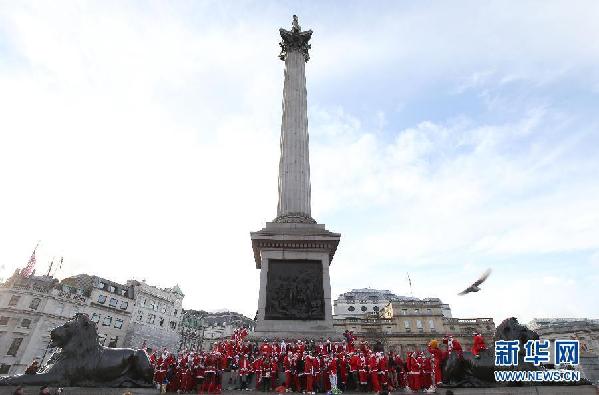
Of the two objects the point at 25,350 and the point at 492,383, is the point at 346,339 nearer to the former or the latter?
the point at 492,383

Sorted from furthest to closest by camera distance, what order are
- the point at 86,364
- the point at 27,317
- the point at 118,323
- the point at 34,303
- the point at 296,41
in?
the point at 118,323 < the point at 34,303 < the point at 27,317 < the point at 296,41 < the point at 86,364

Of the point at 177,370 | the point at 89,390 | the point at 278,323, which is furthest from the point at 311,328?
the point at 89,390

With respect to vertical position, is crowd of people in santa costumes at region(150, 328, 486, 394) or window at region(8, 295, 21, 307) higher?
window at region(8, 295, 21, 307)

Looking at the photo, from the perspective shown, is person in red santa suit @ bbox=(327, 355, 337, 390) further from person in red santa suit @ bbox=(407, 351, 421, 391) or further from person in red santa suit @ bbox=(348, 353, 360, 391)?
person in red santa suit @ bbox=(407, 351, 421, 391)

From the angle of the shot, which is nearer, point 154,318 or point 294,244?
point 294,244

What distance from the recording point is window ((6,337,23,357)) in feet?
144

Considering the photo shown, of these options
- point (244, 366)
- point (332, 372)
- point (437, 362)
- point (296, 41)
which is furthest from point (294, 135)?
point (437, 362)

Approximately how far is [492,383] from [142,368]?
32.4ft

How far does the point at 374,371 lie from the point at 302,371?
2.53 m

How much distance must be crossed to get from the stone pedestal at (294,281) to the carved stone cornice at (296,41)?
1590 centimetres

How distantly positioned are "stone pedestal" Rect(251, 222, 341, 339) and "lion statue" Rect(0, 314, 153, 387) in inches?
264

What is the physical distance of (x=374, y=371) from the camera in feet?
42.3

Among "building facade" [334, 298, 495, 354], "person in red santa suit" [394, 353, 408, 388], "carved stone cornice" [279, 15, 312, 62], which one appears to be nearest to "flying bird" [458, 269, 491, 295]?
"person in red santa suit" [394, 353, 408, 388]

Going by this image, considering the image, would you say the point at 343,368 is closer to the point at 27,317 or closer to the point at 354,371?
the point at 354,371
